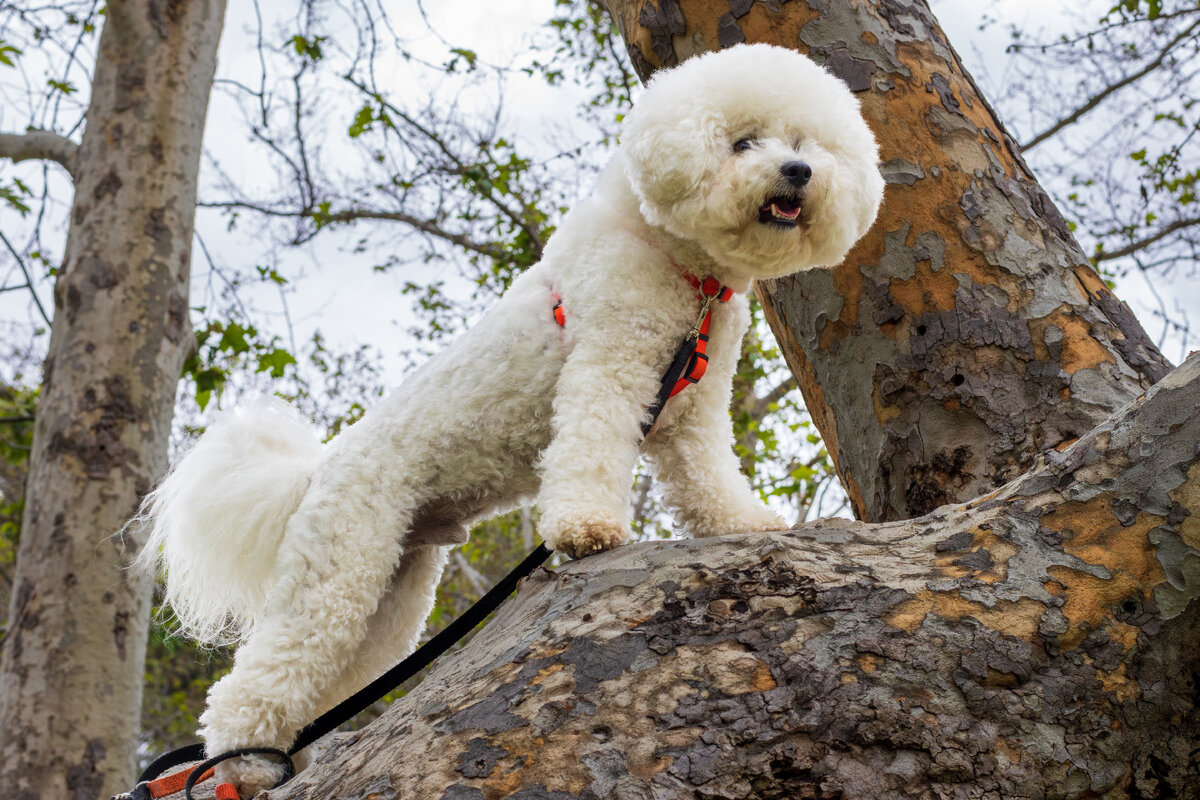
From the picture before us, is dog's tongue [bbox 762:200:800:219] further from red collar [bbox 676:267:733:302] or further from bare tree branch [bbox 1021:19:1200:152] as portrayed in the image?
bare tree branch [bbox 1021:19:1200:152]

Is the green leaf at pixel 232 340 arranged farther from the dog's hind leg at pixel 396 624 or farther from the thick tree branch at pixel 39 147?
the dog's hind leg at pixel 396 624

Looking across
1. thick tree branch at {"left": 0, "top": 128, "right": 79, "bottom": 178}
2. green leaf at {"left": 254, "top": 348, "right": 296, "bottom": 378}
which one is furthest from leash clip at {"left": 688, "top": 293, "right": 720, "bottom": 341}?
thick tree branch at {"left": 0, "top": 128, "right": 79, "bottom": 178}

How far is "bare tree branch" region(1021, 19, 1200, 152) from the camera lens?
6.14 m

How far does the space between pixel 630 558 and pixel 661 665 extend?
0.29 m

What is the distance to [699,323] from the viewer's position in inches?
86.4

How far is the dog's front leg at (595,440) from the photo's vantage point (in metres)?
1.94

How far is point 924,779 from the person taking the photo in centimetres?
142

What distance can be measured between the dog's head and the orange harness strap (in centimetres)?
8

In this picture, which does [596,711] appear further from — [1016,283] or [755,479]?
[755,479]

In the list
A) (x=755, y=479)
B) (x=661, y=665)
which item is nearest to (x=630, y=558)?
(x=661, y=665)

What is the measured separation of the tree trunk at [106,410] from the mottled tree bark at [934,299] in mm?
2294

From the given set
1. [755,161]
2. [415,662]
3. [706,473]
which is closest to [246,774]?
[415,662]

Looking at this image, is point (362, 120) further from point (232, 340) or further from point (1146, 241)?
point (1146, 241)

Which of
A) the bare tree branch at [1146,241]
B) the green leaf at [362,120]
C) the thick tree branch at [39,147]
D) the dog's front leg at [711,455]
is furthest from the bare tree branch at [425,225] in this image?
the dog's front leg at [711,455]
